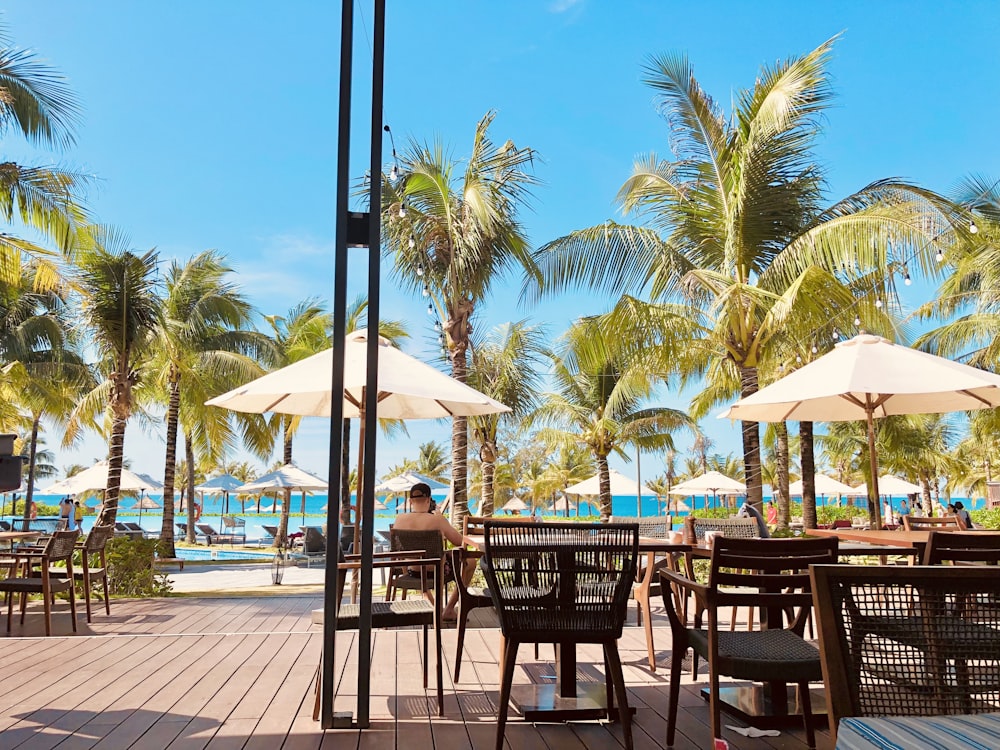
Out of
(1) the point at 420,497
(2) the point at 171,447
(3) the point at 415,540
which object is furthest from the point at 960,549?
(2) the point at 171,447

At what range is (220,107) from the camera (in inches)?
1280

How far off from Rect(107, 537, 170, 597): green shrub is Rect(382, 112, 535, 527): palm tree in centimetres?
480

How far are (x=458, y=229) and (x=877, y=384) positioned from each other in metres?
8.37

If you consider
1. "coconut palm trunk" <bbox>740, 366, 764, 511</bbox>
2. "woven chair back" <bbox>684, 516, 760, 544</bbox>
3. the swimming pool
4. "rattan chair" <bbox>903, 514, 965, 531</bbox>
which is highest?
"coconut palm trunk" <bbox>740, 366, 764, 511</bbox>

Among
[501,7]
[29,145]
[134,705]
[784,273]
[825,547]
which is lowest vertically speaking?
[134,705]

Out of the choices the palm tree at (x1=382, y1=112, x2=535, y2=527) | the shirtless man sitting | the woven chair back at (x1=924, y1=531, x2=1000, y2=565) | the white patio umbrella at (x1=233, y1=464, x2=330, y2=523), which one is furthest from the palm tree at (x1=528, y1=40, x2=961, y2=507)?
the white patio umbrella at (x1=233, y1=464, x2=330, y2=523)

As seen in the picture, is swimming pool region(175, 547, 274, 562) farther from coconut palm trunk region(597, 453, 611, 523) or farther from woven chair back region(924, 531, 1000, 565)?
woven chair back region(924, 531, 1000, 565)

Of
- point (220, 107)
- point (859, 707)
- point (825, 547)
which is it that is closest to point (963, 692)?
point (859, 707)

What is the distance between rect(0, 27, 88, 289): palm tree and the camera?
34.4 ft

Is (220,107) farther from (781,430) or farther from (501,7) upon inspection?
(781,430)

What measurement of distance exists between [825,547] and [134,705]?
3172mm

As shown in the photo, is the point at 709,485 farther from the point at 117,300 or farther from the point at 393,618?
the point at 393,618

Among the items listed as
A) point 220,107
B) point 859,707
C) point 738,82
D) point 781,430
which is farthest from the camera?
point 220,107

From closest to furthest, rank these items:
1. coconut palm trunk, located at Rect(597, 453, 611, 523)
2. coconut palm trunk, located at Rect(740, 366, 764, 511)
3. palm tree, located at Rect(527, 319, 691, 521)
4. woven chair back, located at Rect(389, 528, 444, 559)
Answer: woven chair back, located at Rect(389, 528, 444, 559)
coconut palm trunk, located at Rect(740, 366, 764, 511)
palm tree, located at Rect(527, 319, 691, 521)
coconut palm trunk, located at Rect(597, 453, 611, 523)
